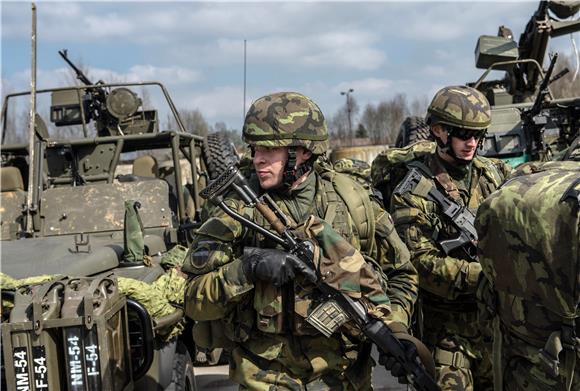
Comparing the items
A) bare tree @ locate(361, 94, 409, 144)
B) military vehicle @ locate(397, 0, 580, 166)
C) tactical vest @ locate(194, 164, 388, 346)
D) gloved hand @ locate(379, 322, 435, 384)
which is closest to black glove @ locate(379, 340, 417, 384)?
gloved hand @ locate(379, 322, 435, 384)

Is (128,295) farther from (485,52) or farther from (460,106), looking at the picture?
(485,52)

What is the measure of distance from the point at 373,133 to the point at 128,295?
161 feet

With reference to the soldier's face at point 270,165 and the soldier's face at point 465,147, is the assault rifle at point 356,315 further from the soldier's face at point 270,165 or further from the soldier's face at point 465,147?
the soldier's face at point 465,147

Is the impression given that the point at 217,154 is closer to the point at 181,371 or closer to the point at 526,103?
the point at 181,371

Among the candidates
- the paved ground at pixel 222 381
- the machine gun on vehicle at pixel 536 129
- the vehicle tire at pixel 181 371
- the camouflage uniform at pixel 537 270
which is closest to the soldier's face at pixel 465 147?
the camouflage uniform at pixel 537 270

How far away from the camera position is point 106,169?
16.3 ft

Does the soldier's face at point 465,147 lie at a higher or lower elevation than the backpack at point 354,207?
higher

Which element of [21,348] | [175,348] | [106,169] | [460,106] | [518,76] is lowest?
[175,348]

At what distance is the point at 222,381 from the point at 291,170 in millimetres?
2798

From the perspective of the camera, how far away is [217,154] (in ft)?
18.3

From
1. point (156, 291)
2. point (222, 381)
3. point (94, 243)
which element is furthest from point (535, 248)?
point (222, 381)

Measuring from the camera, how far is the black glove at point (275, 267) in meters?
2.10

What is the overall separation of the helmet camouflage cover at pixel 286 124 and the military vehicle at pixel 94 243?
894 mm

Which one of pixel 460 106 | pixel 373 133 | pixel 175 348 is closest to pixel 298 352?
pixel 175 348
